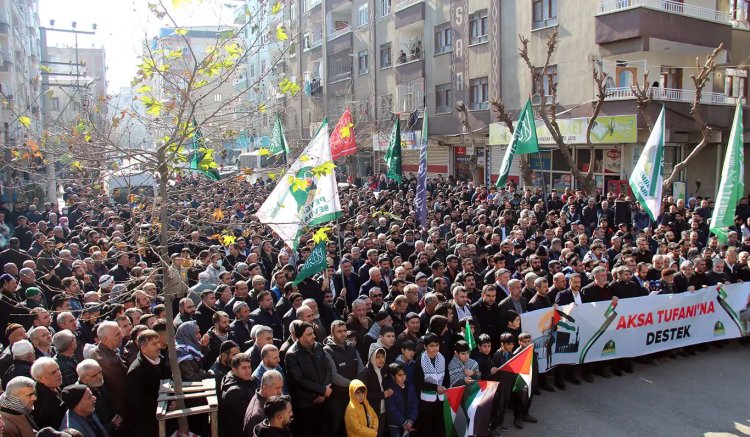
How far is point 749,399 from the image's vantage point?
8312mm

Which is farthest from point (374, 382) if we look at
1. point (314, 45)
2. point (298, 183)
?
point (314, 45)

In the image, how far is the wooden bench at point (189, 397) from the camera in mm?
4719

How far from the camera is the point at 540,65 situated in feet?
82.6

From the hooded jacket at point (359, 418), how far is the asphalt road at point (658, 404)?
6.97 feet

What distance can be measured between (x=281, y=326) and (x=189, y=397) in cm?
340

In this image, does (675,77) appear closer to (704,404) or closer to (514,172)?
(514,172)

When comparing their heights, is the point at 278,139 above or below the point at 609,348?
above

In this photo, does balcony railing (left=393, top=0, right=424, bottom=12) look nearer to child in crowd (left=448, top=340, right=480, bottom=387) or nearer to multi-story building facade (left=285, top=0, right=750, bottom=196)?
multi-story building facade (left=285, top=0, right=750, bottom=196)

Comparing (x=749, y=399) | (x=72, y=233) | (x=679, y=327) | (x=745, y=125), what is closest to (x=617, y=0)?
(x=745, y=125)

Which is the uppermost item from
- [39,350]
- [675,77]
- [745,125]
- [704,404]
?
[675,77]

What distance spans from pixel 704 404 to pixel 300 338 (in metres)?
5.27

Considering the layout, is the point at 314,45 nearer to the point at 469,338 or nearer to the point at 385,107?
the point at 385,107

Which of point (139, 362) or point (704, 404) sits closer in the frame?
Answer: point (139, 362)

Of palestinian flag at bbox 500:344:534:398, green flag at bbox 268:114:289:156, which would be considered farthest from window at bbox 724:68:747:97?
palestinian flag at bbox 500:344:534:398
